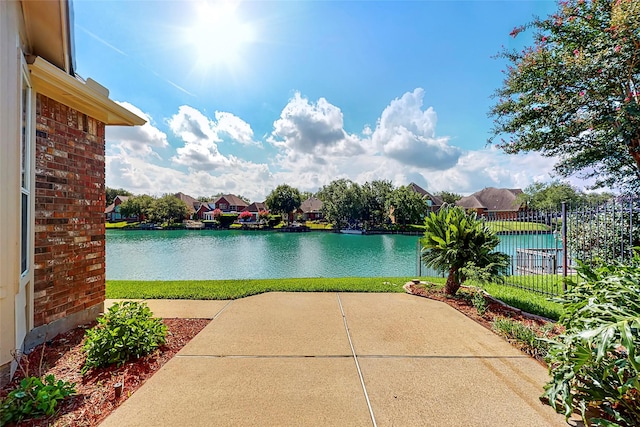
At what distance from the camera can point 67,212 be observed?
3.55m

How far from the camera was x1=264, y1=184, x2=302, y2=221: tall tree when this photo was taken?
46.4 m

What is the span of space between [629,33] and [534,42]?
1549 mm

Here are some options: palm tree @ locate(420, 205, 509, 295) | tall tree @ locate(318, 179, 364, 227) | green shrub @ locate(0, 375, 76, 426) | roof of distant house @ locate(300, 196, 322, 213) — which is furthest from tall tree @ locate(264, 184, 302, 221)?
green shrub @ locate(0, 375, 76, 426)

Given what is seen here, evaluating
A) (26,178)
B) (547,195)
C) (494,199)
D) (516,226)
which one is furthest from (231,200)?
(26,178)

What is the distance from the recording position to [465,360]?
3.13 m

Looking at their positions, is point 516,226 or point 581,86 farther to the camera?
point 516,226

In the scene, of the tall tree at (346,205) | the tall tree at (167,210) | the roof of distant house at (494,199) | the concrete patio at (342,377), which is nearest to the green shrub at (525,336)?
the concrete patio at (342,377)

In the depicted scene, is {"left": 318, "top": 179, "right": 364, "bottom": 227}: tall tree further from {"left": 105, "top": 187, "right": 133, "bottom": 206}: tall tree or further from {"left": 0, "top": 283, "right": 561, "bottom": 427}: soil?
{"left": 105, "top": 187, "right": 133, "bottom": 206}: tall tree

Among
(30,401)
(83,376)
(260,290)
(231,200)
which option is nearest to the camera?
(30,401)

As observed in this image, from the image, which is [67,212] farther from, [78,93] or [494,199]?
[494,199]

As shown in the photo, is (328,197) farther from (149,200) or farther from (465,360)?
(465,360)

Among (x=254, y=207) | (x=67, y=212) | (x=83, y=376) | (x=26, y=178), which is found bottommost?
(x=83, y=376)

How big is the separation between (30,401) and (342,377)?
8.03 ft

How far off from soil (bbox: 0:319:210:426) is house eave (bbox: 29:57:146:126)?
2.76 metres
